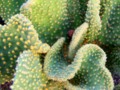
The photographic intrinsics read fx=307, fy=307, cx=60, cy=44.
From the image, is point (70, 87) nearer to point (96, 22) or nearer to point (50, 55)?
point (50, 55)

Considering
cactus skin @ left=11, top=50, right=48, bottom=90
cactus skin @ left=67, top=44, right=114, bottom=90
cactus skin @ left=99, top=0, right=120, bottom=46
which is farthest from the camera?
cactus skin @ left=99, top=0, right=120, bottom=46

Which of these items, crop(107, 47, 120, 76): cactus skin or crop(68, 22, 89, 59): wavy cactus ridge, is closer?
crop(68, 22, 89, 59): wavy cactus ridge

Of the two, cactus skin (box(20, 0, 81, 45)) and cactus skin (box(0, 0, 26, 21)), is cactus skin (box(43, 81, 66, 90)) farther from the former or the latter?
cactus skin (box(0, 0, 26, 21))

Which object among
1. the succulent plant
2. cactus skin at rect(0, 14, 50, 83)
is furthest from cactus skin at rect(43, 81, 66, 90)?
cactus skin at rect(0, 14, 50, 83)

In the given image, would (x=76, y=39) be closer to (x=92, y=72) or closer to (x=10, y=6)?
(x=92, y=72)

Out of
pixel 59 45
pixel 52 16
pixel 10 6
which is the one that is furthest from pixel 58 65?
pixel 10 6
